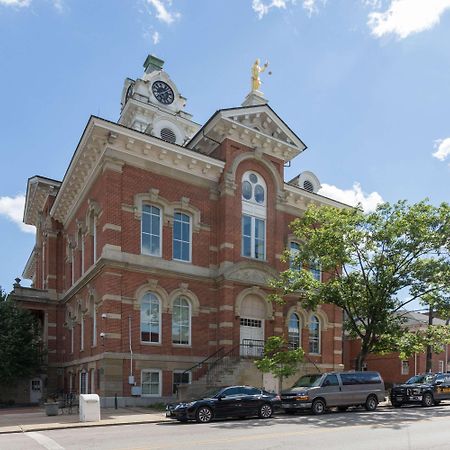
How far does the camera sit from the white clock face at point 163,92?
43281 mm

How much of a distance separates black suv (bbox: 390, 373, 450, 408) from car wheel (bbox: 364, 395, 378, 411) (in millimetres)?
2587

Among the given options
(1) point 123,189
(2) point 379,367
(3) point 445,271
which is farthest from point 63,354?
(2) point 379,367

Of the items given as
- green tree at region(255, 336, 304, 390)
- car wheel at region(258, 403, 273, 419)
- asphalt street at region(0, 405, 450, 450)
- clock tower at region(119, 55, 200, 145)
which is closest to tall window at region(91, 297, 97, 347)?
green tree at region(255, 336, 304, 390)

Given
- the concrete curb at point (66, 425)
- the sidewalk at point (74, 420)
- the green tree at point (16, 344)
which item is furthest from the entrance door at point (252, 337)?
the green tree at point (16, 344)

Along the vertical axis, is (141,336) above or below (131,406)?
above

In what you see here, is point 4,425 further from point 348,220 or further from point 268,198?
point 268,198

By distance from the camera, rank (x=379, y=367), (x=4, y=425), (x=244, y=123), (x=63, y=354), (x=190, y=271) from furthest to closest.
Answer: (x=379, y=367), (x=63, y=354), (x=244, y=123), (x=190, y=271), (x=4, y=425)

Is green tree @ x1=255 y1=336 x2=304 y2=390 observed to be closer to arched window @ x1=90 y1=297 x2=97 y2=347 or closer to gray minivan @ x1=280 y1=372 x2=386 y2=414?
gray minivan @ x1=280 y1=372 x2=386 y2=414

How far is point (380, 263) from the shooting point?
918 inches

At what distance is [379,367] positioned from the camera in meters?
45.2

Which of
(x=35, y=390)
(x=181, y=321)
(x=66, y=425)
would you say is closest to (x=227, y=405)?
(x=66, y=425)

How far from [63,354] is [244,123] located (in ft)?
61.7

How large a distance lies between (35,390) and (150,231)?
47.2ft

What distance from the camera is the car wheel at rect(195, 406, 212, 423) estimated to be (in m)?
16.9
